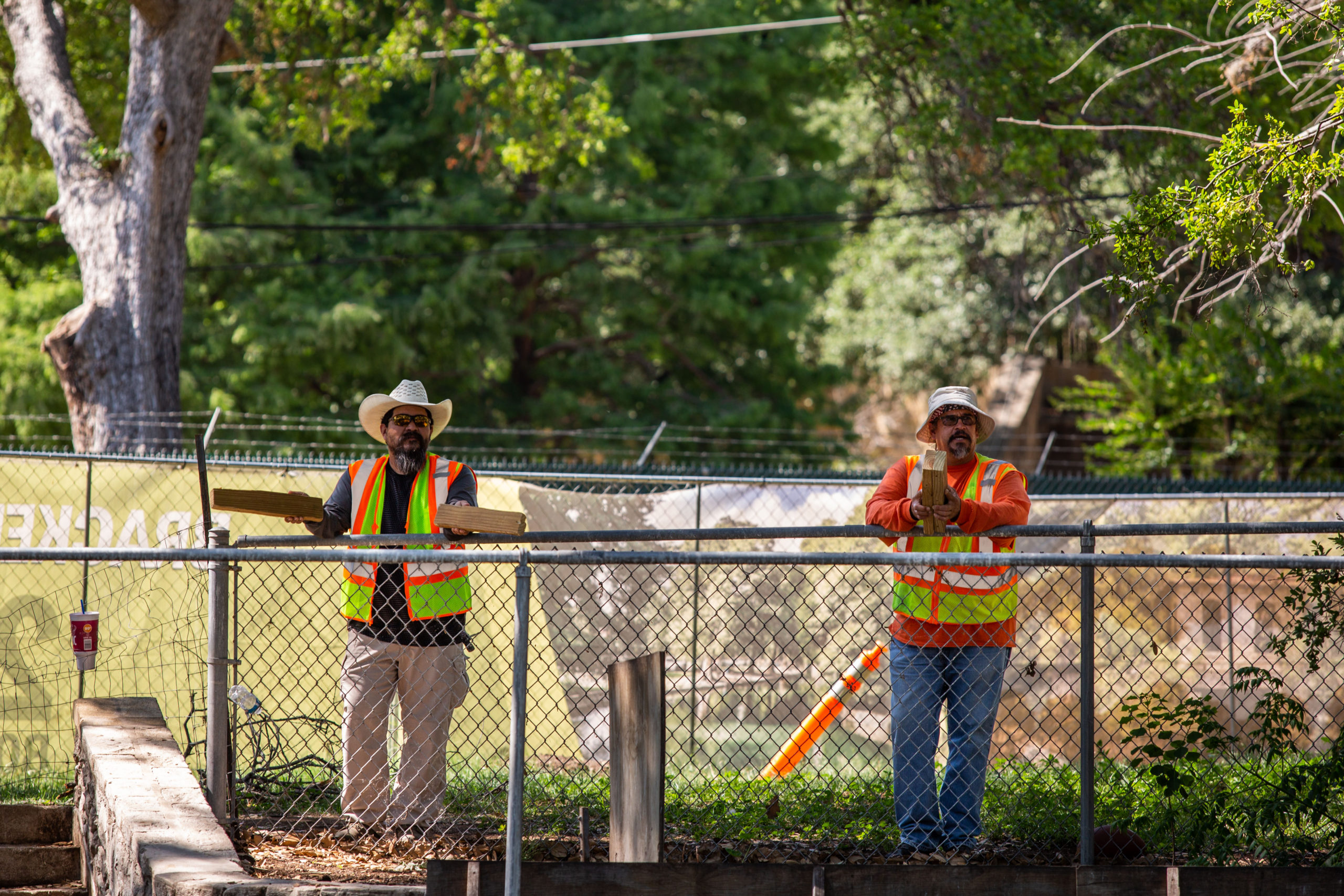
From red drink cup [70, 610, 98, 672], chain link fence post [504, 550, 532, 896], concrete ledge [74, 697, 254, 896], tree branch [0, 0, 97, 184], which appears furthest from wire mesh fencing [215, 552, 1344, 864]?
tree branch [0, 0, 97, 184]

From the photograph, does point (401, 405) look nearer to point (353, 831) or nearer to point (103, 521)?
point (353, 831)

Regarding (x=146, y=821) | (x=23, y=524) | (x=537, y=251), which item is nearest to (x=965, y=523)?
(x=146, y=821)

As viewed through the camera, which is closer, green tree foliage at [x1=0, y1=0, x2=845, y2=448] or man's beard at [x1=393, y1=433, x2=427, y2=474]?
man's beard at [x1=393, y1=433, x2=427, y2=474]

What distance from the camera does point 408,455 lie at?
554cm

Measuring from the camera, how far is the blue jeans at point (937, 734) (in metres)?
4.83

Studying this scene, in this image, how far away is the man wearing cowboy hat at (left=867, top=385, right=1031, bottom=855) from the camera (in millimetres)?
4836

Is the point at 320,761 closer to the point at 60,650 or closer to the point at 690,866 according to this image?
the point at 690,866

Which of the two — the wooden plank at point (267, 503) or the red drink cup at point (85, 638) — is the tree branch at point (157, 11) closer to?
the red drink cup at point (85, 638)

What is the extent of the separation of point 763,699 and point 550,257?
13548 millimetres

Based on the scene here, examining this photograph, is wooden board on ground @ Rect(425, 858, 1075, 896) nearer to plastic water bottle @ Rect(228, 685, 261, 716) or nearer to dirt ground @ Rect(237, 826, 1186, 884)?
dirt ground @ Rect(237, 826, 1186, 884)

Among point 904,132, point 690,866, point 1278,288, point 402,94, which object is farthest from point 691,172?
point 690,866

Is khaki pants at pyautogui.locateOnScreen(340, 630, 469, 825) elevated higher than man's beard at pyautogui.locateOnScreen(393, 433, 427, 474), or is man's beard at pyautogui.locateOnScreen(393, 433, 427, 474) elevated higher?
man's beard at pyautogui.locateOnScreen(393, 433, 427, 474)

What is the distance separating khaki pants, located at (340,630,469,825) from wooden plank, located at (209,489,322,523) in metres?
0.67

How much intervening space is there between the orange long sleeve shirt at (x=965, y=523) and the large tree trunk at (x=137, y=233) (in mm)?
7738
